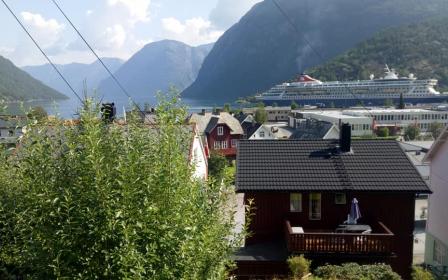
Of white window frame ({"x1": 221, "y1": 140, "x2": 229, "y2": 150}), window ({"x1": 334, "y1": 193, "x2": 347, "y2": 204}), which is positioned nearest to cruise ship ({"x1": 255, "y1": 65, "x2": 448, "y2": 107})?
white window frame ({"x1": 221, "y1": 140, "x2": 229, "y2": 150})

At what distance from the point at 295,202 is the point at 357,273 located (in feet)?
16.5

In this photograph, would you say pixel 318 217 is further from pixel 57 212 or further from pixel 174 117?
pixel 57 212

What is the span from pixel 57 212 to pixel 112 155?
1.11 m

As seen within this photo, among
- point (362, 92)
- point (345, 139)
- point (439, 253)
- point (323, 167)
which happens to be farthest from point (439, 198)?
point (362, 92)

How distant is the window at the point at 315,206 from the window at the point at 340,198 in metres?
0.65

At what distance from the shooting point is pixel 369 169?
57.5 ft

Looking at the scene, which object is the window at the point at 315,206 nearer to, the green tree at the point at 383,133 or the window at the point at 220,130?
the window at the point at 220,130

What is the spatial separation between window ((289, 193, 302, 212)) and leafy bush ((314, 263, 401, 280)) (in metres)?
4.09

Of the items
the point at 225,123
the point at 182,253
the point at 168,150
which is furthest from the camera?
the point at 225,123

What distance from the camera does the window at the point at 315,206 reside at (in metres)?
17.1

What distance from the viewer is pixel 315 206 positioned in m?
17.1

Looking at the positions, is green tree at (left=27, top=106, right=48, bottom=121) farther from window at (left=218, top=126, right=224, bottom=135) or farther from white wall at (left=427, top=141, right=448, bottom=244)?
window at (left=218, top=126, right=224, bottom=135)

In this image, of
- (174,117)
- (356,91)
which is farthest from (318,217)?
(356,91)

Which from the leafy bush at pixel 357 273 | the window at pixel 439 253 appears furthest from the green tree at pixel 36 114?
the window at pixel 439 253
